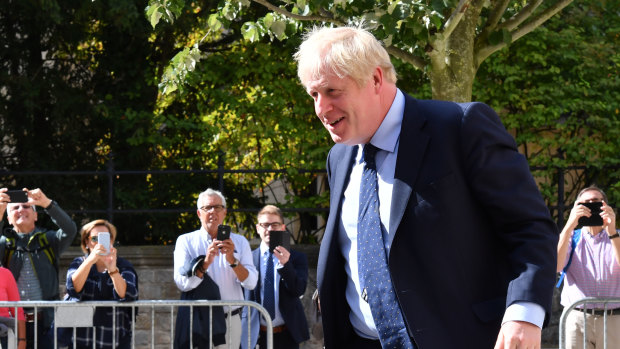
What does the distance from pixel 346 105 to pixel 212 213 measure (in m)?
5.54

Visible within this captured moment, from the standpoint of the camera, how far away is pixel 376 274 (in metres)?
3.24

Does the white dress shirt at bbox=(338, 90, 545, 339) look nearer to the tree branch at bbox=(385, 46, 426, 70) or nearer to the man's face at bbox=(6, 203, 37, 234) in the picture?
the tree branch at bbox=(385, 46, 426, 70)

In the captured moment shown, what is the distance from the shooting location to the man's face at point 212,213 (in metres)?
8.59

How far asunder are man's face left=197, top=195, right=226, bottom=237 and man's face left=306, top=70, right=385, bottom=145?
541 centimetres

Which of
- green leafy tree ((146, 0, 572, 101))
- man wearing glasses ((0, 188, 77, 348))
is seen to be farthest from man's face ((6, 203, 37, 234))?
green leafy tree ((146, 0, 572, 101))

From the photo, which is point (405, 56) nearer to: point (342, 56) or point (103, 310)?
point (103, 310)

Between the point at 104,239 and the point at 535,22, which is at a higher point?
the point at 535,22

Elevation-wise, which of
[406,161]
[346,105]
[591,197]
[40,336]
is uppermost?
[346,105]

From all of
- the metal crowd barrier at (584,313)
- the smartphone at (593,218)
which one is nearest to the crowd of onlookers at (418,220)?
the metal crowd barrier at (584,313)

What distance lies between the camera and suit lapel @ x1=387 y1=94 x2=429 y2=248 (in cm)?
318

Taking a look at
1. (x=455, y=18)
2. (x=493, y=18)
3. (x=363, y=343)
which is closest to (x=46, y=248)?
(x=455, y=18)

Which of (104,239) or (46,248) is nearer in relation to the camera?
(104,239)

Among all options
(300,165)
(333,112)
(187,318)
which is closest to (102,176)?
(300,165)

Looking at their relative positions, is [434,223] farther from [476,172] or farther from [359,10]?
[359,10]
